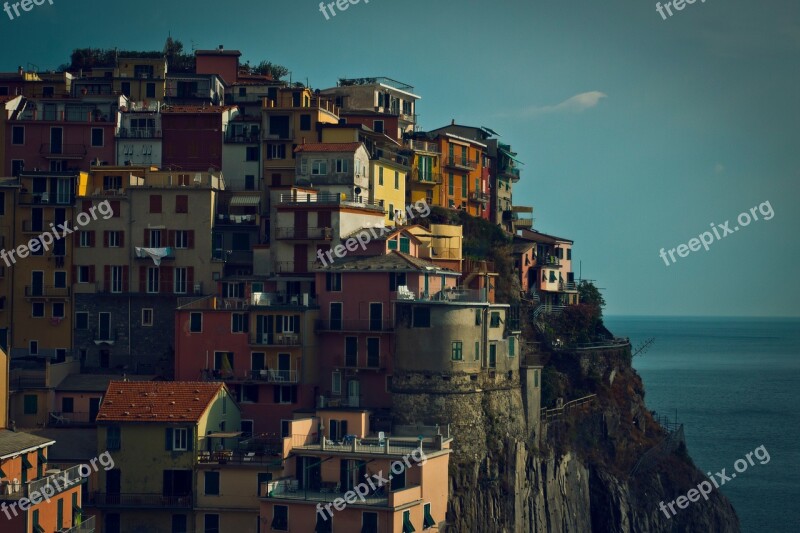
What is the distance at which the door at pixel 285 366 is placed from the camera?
263ft

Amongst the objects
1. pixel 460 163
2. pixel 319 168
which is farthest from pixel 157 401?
pixel 460 163

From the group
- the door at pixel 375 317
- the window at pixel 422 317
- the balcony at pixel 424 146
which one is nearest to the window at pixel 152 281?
the door at pixel 375 317

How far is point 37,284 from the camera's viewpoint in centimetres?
8819

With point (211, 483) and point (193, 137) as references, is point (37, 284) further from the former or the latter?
point (211, 483)

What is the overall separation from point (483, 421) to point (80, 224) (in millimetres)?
26886

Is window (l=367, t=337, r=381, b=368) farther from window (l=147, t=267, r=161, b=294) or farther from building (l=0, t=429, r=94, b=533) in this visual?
building (l=0, t=429, r=94, b=533)

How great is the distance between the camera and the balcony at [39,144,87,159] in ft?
310

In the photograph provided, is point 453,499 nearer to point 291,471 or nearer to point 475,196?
point 291,471

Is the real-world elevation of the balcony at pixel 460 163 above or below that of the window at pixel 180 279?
above

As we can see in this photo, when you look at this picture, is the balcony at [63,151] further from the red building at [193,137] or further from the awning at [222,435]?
the awning at [222,435]

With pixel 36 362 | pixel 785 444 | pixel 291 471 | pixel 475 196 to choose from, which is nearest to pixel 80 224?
pixel 36 362

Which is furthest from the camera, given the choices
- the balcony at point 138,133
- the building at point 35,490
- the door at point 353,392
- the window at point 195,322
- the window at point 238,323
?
the balcony at point 138,133

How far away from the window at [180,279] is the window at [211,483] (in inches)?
622

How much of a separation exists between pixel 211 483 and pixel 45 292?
19.7 meters
